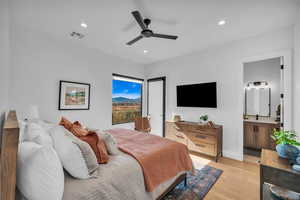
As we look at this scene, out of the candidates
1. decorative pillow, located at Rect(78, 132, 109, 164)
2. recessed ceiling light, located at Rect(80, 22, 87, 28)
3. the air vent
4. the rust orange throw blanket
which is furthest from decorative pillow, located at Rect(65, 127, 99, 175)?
the air vent

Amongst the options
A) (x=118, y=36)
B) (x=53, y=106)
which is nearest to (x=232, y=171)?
(x=118, y=36)

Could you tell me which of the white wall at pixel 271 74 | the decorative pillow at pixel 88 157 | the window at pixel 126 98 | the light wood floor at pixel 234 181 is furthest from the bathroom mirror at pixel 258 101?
the decorative pillow at pixel 88 157

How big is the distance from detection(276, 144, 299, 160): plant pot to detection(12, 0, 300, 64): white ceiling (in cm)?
205

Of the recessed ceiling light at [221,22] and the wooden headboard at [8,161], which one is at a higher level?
the recessed ceiling light at [221,22]

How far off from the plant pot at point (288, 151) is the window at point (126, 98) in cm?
384

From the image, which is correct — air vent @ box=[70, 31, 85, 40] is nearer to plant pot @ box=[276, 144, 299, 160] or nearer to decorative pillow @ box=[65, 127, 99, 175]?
decorative pillow @ box=[65, 127, 99, 175]

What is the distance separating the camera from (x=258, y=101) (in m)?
4.15

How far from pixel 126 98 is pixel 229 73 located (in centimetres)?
321

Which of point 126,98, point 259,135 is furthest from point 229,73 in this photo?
point 126,98

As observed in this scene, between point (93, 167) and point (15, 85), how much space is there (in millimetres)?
2629

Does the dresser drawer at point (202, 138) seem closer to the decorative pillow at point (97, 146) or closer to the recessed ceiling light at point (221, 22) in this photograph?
the recessed ceiling light at point (221, 22)

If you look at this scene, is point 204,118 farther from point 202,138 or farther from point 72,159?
point 72,159

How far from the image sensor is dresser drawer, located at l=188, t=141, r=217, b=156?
3164mm

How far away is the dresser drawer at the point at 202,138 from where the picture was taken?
125 inches
